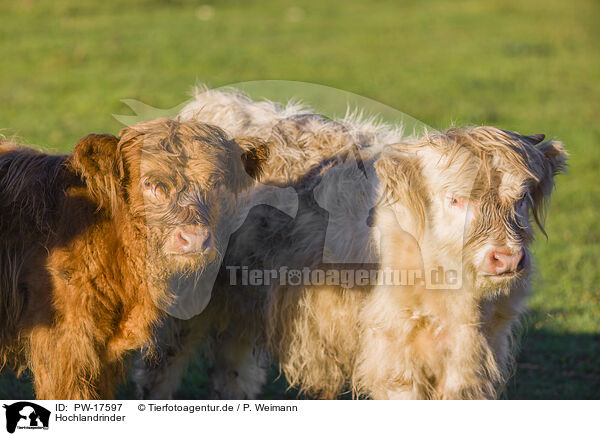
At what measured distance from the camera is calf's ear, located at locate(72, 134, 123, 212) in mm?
3941

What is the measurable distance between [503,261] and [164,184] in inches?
74.3

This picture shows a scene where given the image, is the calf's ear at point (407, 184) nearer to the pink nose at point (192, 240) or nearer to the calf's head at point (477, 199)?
the calf's head at point (477, 199)

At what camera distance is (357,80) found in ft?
53.3

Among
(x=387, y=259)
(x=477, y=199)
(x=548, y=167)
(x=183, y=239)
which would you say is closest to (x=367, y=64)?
(x=548, y=167)

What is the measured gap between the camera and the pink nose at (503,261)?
152 inches

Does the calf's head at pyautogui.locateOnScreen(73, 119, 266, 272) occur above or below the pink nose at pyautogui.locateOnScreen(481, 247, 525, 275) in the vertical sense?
above

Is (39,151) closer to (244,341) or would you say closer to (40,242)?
(40,242)

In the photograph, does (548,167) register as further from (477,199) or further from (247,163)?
(247,163)

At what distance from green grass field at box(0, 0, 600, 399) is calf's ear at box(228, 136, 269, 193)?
12.8 feet

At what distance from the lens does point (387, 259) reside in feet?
14.4

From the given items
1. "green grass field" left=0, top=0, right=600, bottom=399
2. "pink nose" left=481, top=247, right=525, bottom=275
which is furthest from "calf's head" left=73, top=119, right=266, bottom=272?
"green grass field" left=0, top=0, right=600, bottom=399

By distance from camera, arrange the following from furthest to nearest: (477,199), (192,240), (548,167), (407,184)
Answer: (548,167) → (407,184) → (477,199) → (192,240)

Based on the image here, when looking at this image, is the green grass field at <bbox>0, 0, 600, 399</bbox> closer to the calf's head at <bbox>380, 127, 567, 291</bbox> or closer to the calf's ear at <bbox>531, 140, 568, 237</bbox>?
the calf's ear at <bbox>531, 140, 568, 237</bbox>

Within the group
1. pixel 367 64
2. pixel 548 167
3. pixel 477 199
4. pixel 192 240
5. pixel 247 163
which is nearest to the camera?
pixel 192 240
